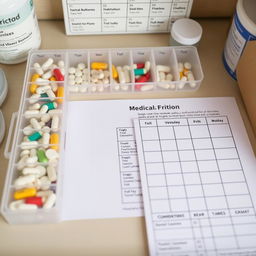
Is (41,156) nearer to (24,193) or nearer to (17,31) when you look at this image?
(24,193)

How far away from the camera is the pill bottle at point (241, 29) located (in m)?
0.57

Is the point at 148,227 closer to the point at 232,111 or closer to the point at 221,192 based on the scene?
the point at 221,192

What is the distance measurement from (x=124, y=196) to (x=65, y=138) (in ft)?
0.47

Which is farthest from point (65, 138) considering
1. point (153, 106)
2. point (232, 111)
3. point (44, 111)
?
point (232, 111)

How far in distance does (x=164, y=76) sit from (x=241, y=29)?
0.16 m

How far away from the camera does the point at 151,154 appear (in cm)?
56

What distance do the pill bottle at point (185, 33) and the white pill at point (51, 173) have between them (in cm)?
34

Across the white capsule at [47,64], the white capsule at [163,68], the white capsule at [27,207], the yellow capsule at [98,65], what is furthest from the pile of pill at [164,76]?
the white capsule at [27,207]

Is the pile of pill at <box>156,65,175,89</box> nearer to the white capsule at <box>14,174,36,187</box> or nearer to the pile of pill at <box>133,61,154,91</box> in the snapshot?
the pile of pill at <box>133,61,154,91</box>

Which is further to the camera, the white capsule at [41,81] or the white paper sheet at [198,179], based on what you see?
the white capsule at [41,81]

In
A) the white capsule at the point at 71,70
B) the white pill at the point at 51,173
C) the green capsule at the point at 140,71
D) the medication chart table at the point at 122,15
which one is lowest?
the white pill at the point at 51,173

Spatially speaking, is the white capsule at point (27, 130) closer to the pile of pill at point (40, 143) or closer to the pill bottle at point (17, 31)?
the pile of pill at point (40, 143)

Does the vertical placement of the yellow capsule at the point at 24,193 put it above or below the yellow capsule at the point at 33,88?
below

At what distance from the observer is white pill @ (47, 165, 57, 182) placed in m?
0.51
